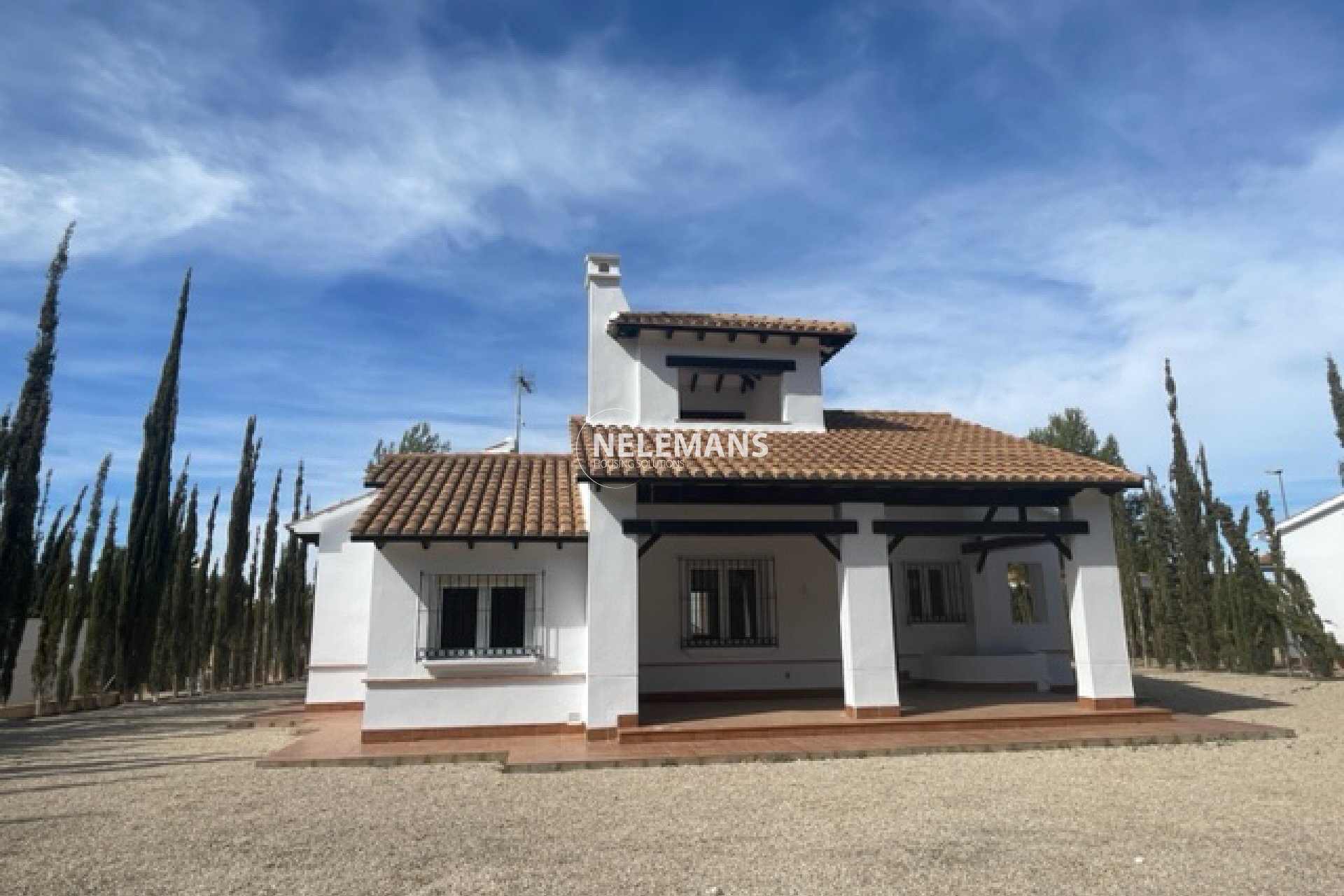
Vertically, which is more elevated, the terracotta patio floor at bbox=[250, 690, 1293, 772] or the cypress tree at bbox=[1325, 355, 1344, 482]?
the cypress tree at bbox=[1325, 355, 1344, 482]

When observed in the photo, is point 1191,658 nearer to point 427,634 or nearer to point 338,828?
point 427,634

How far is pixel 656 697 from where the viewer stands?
1237 cm

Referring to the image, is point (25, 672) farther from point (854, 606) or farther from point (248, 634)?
point (854, 606)

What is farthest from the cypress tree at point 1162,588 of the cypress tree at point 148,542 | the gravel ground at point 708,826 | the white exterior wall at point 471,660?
the cypress tree at point 148,542

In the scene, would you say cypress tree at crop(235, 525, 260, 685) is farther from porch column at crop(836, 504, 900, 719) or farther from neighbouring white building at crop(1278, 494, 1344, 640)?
neighbouring white building at crop(1278, 494, 1344, 640)

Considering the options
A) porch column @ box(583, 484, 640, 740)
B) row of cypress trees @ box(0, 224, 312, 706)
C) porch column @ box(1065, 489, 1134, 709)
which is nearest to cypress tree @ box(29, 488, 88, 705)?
row of cypress trees @ box(0, 224, 312, 706)

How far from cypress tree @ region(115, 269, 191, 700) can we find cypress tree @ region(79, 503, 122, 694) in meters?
0.18

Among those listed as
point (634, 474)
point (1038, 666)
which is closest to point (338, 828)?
point (634, 474)

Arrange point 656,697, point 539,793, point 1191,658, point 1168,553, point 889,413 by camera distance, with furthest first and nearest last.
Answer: point 1168,553, point 1191,658, point 889,413, point 656,697, point 539,793

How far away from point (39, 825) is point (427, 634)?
4.33 meters

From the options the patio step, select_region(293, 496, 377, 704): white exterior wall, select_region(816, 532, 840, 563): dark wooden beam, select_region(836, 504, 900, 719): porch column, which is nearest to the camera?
the patio step

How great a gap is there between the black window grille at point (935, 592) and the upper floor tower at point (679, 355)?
11.9 ft

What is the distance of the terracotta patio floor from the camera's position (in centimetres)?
867

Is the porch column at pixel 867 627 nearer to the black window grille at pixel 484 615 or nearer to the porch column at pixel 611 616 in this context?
the porch column at pixel 611 616
